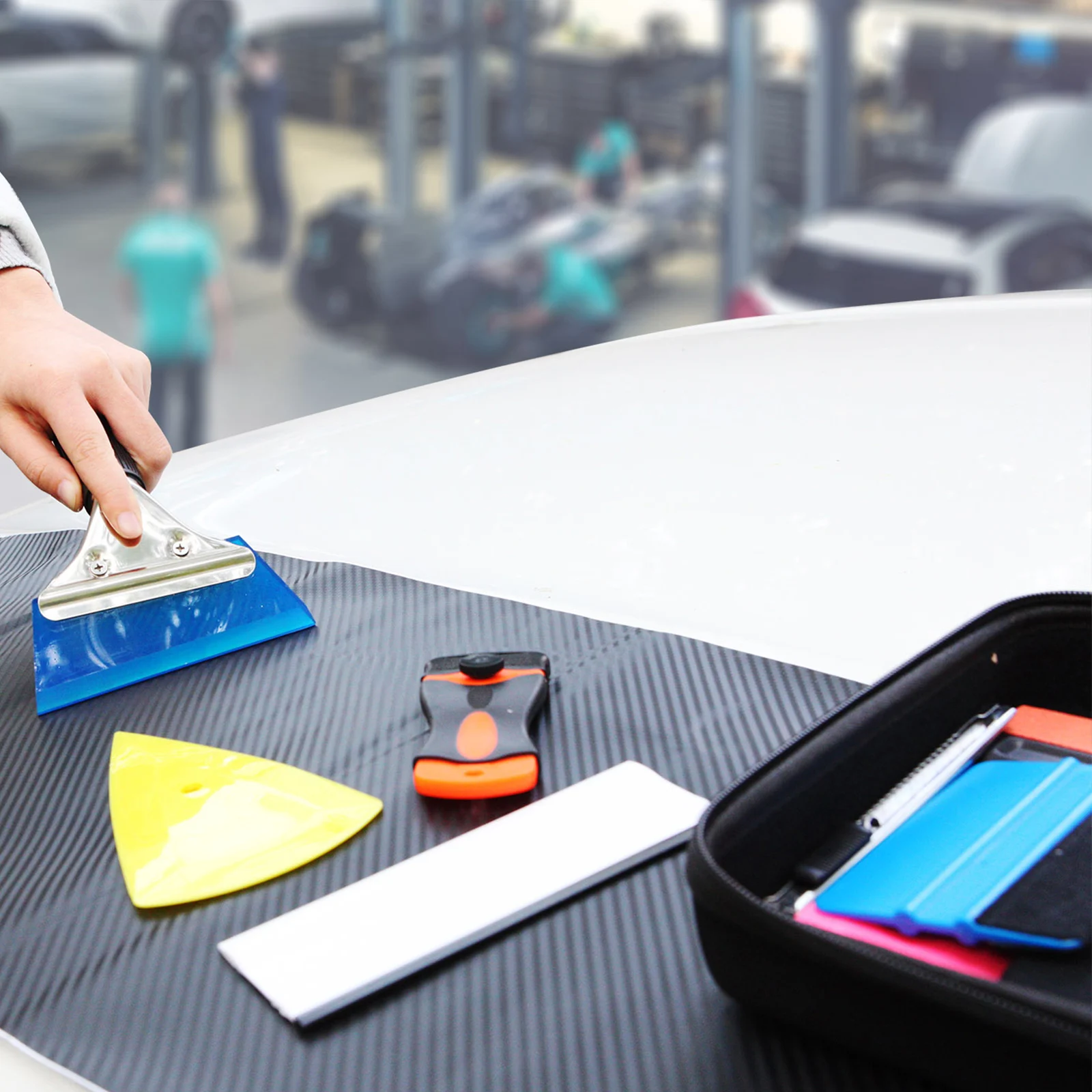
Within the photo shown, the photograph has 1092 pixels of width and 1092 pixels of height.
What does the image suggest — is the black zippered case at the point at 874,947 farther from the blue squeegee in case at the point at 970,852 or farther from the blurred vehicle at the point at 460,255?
the blurred vehicle at the point at 460,255

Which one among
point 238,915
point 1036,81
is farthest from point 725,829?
point 1036,81

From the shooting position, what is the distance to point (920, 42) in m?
2.66

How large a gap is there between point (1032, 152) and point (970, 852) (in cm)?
260

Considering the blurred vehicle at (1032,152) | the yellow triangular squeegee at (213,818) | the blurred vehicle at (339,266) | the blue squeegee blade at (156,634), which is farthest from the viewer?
the blurred vehicle at (339,266)

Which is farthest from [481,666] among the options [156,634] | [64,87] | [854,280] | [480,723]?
[64,87]

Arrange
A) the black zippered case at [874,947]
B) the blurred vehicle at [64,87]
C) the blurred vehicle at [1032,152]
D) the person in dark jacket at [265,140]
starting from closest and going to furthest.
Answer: the black zippered case at [874,947] < the blurred vehicle at [64,87] < the blurred vehicle at [1032,152] < the person in dark jacket at [265,140]

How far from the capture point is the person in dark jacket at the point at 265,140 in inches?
106

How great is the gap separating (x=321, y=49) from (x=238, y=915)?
2.65 meters

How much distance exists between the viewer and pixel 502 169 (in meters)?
2.90

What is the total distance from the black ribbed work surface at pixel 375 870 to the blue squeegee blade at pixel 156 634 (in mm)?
10

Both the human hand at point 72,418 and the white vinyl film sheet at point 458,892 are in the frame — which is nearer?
the white vinyl film sheet at point 458,892

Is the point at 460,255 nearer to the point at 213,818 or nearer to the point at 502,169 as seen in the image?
the point at 502,169

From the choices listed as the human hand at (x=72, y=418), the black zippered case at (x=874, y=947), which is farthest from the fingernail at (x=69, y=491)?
the black zippered case at (x=874, y=947)

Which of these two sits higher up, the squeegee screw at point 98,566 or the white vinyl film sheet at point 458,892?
the squeegee screw at point 98,566
